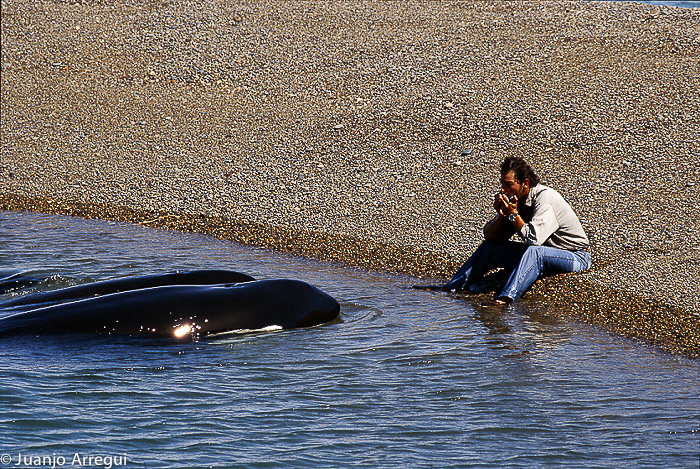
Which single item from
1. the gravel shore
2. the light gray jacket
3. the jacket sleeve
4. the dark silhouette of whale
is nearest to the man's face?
the light gray jacket

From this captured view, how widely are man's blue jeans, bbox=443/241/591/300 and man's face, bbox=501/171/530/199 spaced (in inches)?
23.3

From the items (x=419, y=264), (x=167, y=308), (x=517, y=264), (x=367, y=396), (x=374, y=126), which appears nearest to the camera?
(x=367, y=396)

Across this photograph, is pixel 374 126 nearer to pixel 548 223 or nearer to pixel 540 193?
pixel 540 193

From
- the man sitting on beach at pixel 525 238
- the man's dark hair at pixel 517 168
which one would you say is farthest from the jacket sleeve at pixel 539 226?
the man's dark hair at pixel 517 168

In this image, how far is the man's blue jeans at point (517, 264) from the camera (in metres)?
9.27

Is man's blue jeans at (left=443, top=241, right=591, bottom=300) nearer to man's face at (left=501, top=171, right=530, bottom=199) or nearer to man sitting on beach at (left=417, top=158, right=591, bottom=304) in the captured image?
man sitting on beach at (left=417, top=158, right=591, bottom=304)

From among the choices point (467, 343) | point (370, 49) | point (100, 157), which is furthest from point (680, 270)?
point (370, 49)

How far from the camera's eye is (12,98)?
19812mm

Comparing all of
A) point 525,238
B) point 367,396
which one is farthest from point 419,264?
point 367,396

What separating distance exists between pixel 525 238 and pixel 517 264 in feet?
1.49

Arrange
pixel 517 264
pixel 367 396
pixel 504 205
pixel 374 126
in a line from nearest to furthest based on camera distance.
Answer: pixel 367 396 < pixel 504 205 < pixel 517 264 < pixel 374 126

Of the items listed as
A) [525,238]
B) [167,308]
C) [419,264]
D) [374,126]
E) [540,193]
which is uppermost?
[374,126]

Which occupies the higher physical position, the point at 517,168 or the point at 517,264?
the point at 517,168

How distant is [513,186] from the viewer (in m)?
9.24
